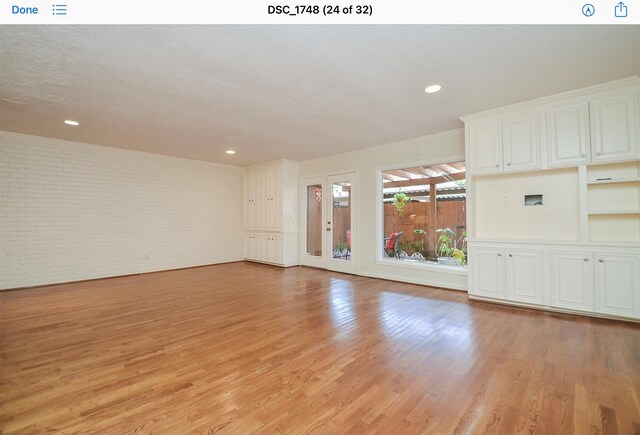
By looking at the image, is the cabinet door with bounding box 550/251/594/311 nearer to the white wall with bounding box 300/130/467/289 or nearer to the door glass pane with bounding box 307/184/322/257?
the white wall with bounding box 300/130/467/289

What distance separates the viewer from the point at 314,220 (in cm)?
699

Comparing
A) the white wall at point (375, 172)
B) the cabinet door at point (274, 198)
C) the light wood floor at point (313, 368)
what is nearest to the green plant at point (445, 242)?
the white wall at point (375, 172)

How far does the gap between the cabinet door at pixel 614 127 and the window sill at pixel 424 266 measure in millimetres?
2260

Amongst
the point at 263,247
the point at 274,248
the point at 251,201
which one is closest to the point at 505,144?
the point at 274,248

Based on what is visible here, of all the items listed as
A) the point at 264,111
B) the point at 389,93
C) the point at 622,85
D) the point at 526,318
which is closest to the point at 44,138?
the point at 264,111

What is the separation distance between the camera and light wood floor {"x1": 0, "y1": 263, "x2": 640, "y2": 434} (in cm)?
162

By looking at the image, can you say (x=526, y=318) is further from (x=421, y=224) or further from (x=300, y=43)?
(x=300, y=43)

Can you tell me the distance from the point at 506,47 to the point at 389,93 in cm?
120

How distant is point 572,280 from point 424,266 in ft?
6.53

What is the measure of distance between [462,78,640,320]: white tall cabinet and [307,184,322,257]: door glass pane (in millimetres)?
3541

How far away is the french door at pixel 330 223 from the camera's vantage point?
20.2ft
